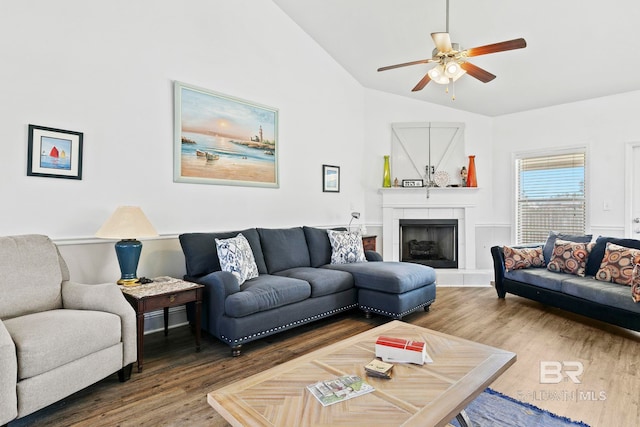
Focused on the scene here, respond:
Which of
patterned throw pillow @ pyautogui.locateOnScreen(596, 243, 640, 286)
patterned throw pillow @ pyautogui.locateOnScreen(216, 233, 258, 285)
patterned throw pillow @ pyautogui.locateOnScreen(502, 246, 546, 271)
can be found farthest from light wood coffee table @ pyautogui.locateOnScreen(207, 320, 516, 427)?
patterned throw pillow @ pyautogui.locateOnScreen(502, 246, 546, 271)

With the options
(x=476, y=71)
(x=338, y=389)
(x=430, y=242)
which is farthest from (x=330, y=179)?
(x=338, y=389)

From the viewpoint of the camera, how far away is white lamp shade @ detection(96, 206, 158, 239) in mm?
2701

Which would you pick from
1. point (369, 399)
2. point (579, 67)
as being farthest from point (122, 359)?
point (579, 67)

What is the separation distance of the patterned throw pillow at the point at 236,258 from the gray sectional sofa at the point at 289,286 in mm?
103

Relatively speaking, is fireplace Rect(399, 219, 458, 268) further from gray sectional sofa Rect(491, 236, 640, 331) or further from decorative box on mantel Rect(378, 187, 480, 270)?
gray sectional sofa Rect(491, 236, 640, 331)

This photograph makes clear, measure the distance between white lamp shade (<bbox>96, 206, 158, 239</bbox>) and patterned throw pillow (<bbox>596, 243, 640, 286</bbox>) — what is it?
14.0 ft

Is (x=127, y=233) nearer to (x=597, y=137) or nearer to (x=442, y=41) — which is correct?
(x=442, y=41)

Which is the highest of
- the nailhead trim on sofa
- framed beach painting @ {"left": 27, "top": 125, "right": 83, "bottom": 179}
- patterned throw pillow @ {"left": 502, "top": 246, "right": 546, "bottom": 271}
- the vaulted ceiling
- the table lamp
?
the vaulted ceiling

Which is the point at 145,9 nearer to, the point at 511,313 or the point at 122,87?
the point at 122,87

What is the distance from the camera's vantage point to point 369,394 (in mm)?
1449

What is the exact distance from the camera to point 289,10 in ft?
Answer: 14.7

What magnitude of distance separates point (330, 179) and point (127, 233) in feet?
10.1

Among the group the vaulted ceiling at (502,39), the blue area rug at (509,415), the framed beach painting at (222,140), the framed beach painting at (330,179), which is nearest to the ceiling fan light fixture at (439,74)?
the vaulted ceiling at (502,39)

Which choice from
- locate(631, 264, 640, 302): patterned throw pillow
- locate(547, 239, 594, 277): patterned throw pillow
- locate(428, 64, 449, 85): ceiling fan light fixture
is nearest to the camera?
locate(631, 264, 640, 302): patterned throw pillow
